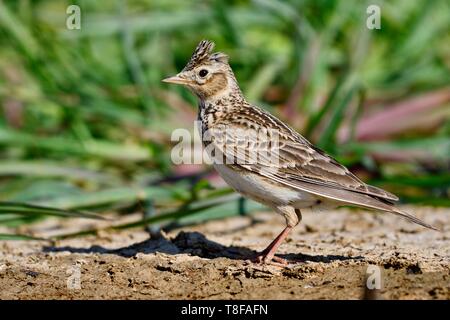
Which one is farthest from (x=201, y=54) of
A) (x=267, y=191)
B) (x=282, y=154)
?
(x=267, y=191)

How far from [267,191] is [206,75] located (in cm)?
92

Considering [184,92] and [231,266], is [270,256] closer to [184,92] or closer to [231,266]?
[231,266]

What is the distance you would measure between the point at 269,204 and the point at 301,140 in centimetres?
51

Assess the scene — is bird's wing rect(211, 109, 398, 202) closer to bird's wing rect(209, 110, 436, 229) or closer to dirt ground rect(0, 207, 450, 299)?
bird's wing rect(209, 110, 436, 229)

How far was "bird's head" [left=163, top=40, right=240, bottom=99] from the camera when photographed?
5312 millimetres

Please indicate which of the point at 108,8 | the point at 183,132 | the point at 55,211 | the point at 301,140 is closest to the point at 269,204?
the point at 301,140

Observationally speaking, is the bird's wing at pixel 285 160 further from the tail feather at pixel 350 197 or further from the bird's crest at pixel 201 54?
the bird's crest at pixel 201 54

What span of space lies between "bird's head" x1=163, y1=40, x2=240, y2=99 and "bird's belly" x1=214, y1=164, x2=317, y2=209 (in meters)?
0.66

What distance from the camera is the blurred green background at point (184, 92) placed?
6.85 metres

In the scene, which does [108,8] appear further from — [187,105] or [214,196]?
[214,196]

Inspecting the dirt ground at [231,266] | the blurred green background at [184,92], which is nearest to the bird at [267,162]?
the dirt ground at [231,266]

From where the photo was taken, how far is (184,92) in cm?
773

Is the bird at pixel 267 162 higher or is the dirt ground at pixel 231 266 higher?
the bird at pixel 267 162

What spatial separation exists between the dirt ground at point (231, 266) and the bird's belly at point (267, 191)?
0.32 metres
